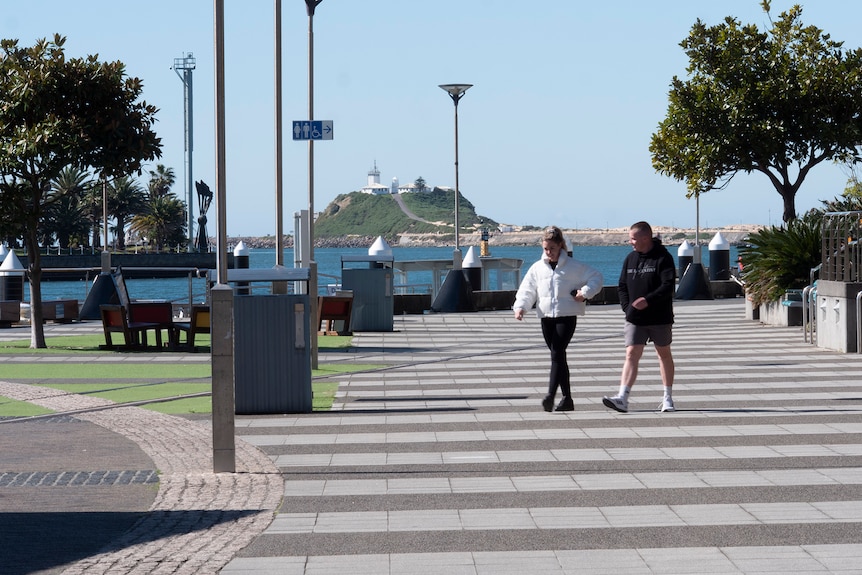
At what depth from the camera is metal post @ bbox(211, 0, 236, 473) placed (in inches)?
323

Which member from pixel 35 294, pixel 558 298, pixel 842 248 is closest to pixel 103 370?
pixel 35 294

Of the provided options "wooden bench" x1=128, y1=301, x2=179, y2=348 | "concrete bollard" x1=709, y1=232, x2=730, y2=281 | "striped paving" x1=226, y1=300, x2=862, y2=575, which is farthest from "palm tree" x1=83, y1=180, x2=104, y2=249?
"striped paving" x1=226, y1=300, x2=862, y2=575

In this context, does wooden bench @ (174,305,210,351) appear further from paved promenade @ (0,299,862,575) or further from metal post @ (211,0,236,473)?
metal post @ (211,0,236,473)

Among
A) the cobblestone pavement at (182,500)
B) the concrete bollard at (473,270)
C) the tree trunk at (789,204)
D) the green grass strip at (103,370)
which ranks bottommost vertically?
the cobblestone pavement at (182,500)

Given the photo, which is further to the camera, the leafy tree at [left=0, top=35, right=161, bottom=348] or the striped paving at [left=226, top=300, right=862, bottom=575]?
the leafy tree at [left=0, top=35, right=161, bottom=348]

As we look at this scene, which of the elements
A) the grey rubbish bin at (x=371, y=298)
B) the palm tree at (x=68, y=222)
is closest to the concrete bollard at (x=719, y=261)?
the grey rubbish bin at (x=371, y=298)

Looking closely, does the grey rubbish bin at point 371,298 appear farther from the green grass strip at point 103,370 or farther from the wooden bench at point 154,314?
the green grass strip at point 103,370

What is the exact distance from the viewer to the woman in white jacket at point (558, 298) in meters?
11.3

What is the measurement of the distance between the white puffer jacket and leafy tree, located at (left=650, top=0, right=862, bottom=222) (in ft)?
54.1

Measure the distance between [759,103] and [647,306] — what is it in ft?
56.4

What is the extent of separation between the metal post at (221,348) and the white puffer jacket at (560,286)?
3.73m

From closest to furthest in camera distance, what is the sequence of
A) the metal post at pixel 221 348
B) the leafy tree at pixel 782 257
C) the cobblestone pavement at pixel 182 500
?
the cobblestone pavement at pixel 182 500, the metal post at pixel 221 348, the leafy tree at pixel 782 257

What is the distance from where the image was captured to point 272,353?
448 inches

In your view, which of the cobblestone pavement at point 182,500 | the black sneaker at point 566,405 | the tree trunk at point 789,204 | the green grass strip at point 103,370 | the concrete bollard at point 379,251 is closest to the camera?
the cobblestone pavement at point 182,500
